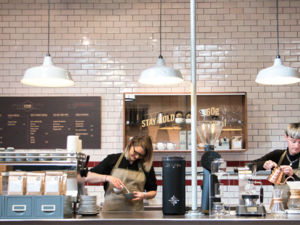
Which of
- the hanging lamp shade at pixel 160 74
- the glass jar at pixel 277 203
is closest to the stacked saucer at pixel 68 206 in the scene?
the hanging lamp shade at pixel 160 74

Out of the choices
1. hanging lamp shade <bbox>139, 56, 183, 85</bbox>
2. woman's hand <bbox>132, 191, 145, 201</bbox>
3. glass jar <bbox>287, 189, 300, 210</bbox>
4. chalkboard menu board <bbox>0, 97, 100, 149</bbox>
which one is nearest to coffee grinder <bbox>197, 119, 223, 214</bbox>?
glass jar <bbox>287, 189, 300, 210</bbox>

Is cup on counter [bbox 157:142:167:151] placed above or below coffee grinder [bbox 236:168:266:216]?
above

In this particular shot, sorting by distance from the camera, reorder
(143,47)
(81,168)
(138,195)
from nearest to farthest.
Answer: (81,168) → (138,195) → (143,47)

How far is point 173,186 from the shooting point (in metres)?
3.06

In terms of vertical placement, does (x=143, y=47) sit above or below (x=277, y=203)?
above

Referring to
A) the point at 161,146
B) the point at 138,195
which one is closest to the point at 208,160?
the point at 138,195

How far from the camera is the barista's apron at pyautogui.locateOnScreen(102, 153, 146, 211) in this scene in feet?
14.1

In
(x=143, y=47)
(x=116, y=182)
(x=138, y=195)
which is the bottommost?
(x=138, y=195)

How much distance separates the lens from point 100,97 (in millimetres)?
6328

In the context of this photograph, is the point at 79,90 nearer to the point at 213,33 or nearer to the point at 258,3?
the point at 213,33

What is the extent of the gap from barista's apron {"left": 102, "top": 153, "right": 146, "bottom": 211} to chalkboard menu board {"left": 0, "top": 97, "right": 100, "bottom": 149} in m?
1.86

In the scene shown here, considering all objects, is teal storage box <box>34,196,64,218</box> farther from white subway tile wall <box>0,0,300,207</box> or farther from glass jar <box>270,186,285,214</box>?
white subway tile wall <box>0,0,300,207</box>

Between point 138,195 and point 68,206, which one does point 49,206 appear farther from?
point 138,195

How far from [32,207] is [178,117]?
3.40m
